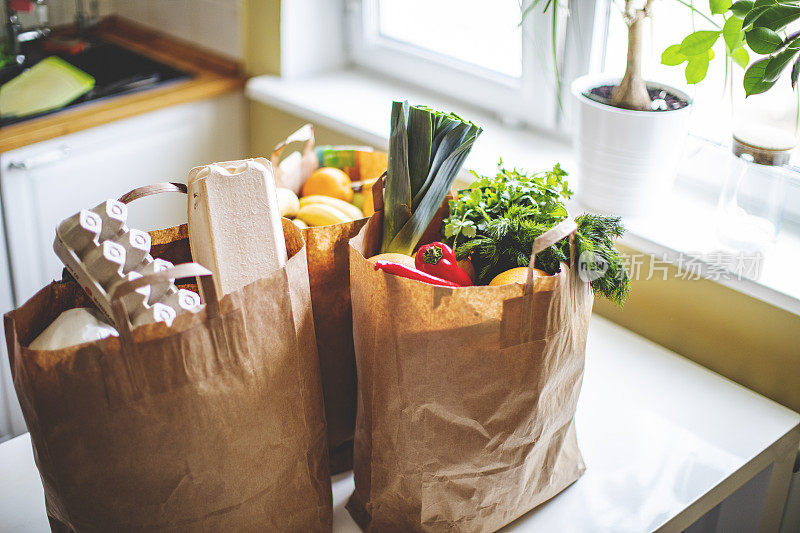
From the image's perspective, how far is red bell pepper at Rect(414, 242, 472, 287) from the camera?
0.75 metres

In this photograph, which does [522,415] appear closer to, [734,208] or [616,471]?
[616,471]

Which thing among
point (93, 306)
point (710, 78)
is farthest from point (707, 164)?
point (93, 306)

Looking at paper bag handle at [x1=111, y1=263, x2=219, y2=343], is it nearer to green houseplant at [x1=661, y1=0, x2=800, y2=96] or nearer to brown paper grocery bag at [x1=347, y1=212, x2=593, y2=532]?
brown paper grocery bag at [x1=347, y1=212, x2=593, y2=532]

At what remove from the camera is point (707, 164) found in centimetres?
123

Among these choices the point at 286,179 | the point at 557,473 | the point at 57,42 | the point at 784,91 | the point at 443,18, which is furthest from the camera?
the point at 57,42

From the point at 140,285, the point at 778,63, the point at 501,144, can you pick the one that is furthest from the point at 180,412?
the point at 501,144

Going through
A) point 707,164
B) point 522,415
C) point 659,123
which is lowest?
point 522,415

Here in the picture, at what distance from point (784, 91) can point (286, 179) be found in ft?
2.50

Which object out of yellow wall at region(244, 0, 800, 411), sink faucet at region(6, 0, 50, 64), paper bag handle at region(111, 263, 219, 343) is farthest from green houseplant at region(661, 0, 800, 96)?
sink faucet at region(6, 0, 50, 64)

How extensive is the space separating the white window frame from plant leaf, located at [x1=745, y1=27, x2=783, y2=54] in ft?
1.73

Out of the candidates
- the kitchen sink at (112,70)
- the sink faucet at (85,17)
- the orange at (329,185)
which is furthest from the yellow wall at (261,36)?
the orange at (329,185)

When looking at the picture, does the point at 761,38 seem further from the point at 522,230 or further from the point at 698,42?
the point at 522,230

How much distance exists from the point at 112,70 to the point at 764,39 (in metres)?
1.61

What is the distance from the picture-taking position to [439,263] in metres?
0.76
